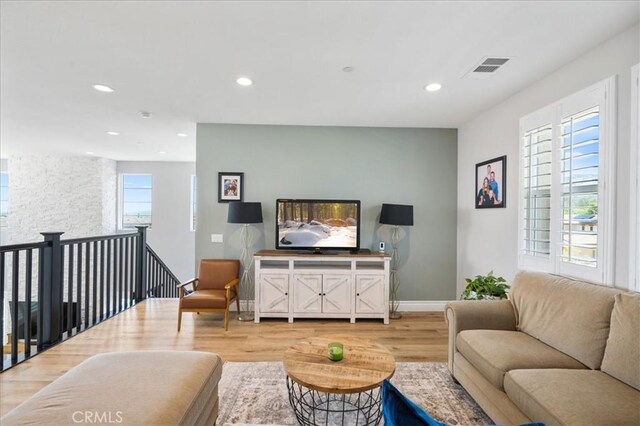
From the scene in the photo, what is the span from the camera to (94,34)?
219 centimetres

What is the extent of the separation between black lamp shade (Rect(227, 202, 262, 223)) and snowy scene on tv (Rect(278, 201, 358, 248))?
0.37m

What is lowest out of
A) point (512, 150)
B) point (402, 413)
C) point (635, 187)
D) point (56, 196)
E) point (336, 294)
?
point (336, 294)

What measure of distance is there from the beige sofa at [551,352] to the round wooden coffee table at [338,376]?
681mm

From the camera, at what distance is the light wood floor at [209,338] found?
269 centimetres

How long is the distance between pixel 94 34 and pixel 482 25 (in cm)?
277

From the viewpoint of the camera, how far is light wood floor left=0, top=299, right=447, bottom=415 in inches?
106

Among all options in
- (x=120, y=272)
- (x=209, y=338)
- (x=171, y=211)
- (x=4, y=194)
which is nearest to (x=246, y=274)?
(x=209, y=338)

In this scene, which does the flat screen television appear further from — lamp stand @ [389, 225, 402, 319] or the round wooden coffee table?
the round wooden coffee table

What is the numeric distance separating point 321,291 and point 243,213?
1455 mm

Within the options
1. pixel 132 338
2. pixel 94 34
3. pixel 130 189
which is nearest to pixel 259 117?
pixel 94 34

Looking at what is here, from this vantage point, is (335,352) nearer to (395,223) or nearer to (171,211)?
(395,223)

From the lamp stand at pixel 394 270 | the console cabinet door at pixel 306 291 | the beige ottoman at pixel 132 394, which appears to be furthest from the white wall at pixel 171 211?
the beige ottoman at pixel 132 394

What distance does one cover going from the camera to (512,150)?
327 cm

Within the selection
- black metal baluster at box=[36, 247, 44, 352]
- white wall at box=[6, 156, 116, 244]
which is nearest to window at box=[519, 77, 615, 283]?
black metal baluster at box=[36, 247, 44, 352]
